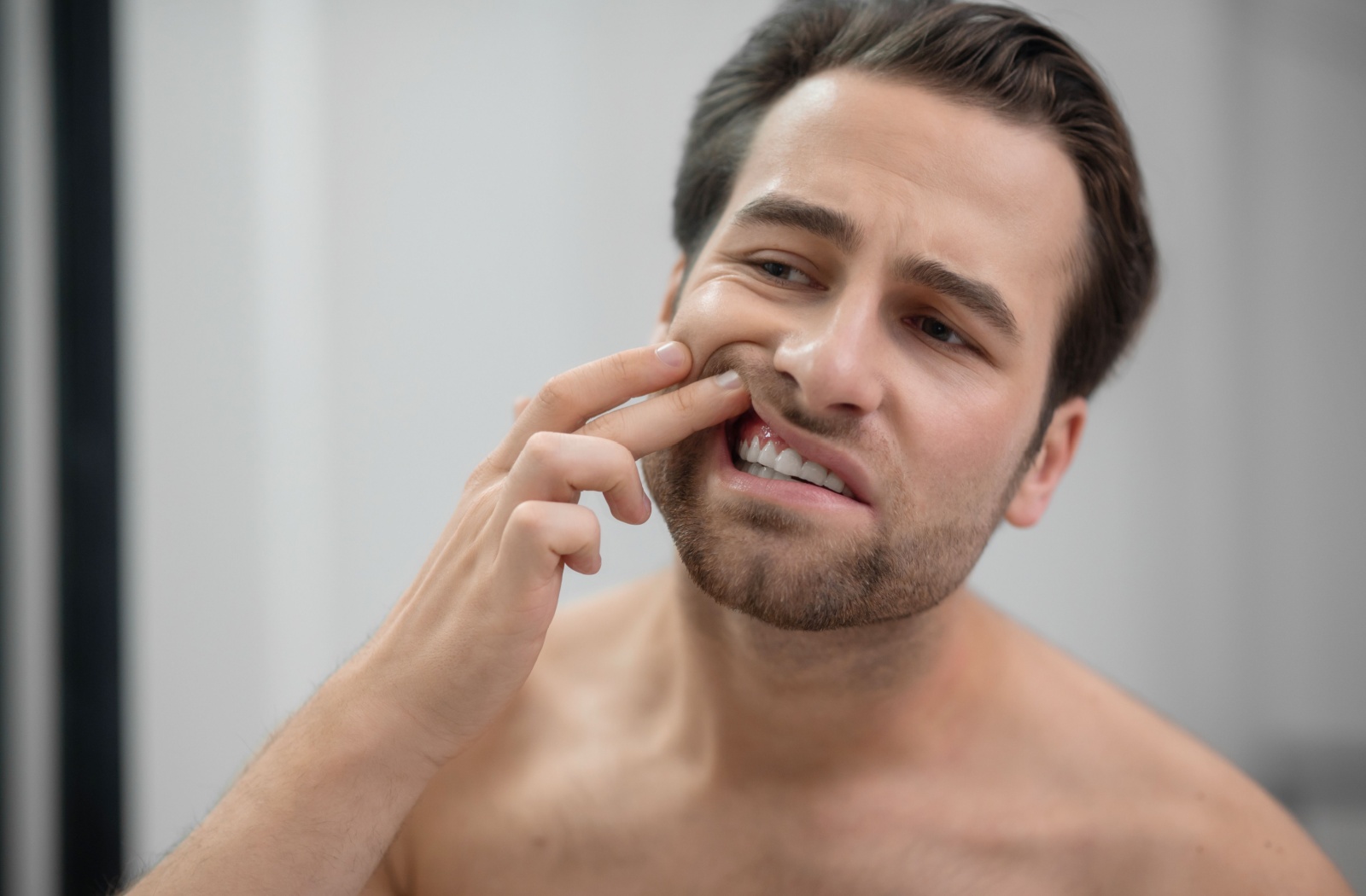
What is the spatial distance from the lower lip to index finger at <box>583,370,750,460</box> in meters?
0.07

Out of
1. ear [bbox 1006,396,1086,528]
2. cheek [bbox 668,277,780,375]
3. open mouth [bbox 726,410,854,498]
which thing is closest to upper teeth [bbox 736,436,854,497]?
open mouth [bbox 726,410,854,498]

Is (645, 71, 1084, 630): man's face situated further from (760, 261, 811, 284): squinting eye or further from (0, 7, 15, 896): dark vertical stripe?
(0, 7, 15, 896): dark vertical stripe

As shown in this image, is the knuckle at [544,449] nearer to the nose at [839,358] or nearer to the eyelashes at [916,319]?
the nose at [839,358]

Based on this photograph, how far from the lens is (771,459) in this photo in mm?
1053

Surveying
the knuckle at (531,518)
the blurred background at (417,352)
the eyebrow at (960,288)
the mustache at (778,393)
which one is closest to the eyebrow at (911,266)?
the eyebrow at (960,288)

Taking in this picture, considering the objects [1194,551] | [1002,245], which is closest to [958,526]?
[1002,245]

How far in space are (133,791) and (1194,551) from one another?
2605 millimetres

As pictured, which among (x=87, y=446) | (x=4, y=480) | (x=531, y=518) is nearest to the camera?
(x=531, y=518)

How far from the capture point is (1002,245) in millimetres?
1102

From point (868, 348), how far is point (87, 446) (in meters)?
1.99

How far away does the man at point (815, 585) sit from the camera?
1005mm

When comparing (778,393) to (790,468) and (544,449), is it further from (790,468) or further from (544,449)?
(544,449)

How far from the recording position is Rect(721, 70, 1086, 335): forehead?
1.06m

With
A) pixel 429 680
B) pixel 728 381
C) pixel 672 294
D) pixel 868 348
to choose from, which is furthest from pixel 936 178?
pixel 429 680
